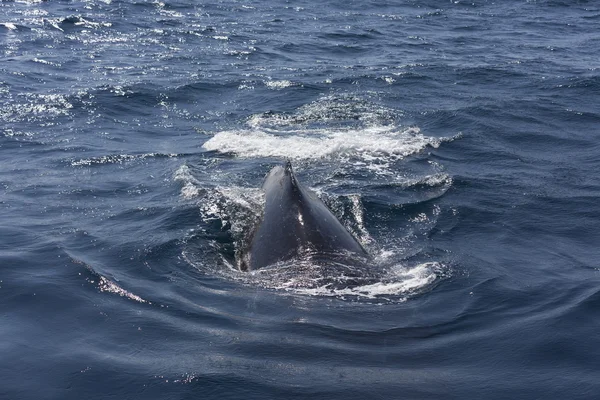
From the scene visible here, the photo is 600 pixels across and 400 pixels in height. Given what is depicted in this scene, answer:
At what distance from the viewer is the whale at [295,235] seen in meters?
10.1

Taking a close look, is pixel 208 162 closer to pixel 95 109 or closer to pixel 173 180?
pixel 173 180

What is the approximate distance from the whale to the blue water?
30cm

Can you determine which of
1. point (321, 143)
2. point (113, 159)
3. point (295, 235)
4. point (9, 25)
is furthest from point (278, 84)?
point (9, 25)

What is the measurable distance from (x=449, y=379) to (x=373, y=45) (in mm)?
23896

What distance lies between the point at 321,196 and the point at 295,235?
3656 millimetres

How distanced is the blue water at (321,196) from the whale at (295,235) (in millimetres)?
297

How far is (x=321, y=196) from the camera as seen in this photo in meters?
13.9

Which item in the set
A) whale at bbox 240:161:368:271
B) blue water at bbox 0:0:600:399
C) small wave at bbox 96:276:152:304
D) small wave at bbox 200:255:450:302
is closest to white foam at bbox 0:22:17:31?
blue water at bbox 0:0:600:399

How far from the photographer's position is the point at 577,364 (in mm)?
7992

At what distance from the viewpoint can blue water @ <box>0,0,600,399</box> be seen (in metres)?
7.90

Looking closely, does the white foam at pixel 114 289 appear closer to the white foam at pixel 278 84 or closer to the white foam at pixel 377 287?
the white foam at pixel 377 287

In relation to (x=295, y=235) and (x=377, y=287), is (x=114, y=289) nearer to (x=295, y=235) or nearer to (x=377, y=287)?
(x=295, y=235)

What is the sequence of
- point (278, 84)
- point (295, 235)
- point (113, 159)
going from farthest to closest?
point (278, 84) < point (113, 159) < point (295, 235)

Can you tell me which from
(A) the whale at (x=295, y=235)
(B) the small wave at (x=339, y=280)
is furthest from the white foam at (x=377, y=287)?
(A) the whale at (x=295, y=235)
